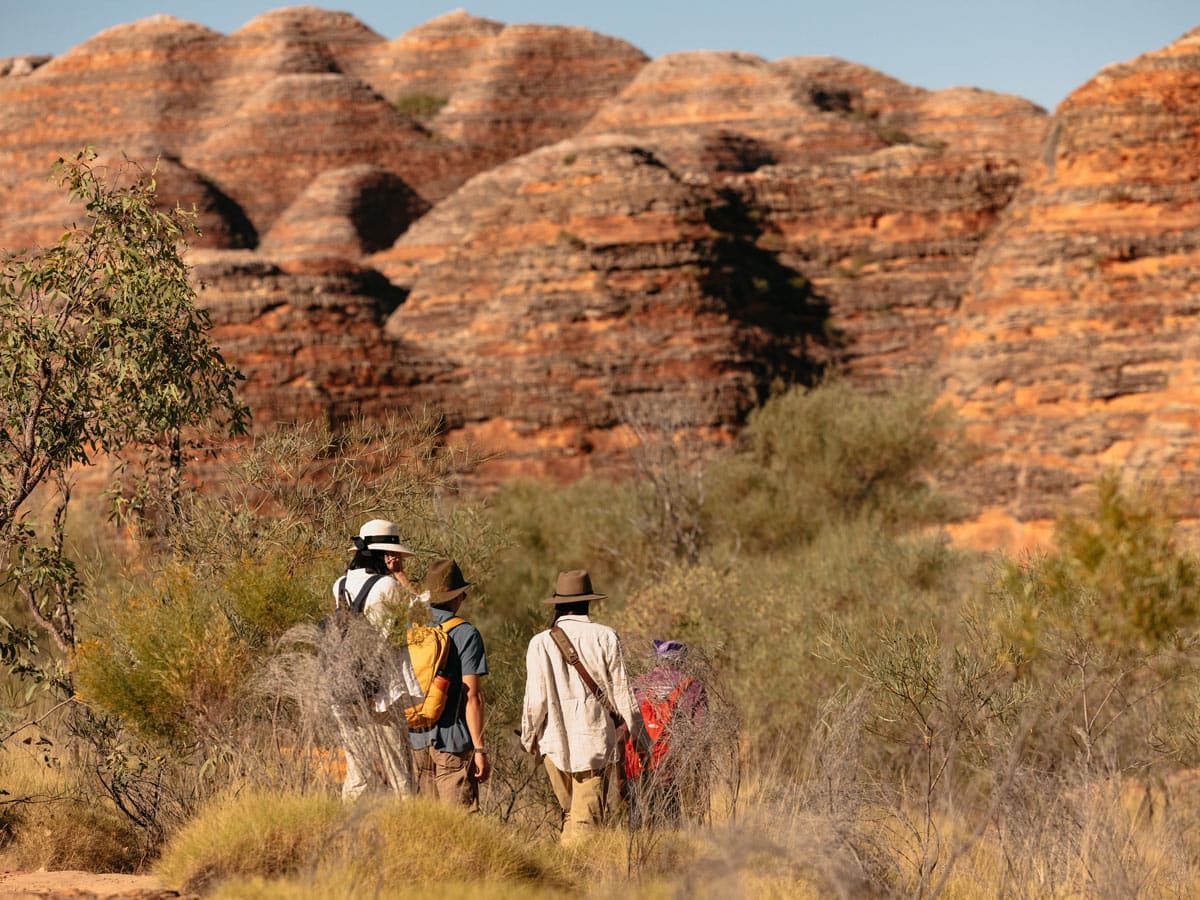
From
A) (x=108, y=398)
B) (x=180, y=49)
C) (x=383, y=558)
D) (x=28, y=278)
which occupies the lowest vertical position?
(x=383, y=558)

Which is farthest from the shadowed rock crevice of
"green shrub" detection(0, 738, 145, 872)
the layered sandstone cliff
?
"green shrub" detection(0, 738, 145, 872)

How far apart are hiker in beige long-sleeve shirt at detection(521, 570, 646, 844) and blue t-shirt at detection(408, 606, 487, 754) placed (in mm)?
295

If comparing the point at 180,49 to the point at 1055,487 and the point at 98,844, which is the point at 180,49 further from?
the point at 98,844

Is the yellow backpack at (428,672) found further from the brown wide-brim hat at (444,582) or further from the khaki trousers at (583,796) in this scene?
the khaki trousers at (583,796)

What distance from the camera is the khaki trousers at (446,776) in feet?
21.6

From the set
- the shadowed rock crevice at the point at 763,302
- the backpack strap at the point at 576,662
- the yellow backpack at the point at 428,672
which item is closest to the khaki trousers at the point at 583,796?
the backpack strap at the point at 576,662

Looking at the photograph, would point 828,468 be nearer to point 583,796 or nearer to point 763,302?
point 763,302

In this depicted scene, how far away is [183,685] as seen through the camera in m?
7.34

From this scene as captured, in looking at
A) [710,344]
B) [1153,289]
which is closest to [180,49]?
[710,344]

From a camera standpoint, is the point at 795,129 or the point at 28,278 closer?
the point at 28,278

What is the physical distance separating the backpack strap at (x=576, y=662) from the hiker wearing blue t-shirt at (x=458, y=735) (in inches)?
14.0

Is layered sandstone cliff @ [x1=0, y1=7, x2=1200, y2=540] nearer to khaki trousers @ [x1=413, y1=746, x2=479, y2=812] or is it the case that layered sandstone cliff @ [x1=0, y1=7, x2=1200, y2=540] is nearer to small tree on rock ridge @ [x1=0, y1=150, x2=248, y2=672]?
small tree on rock ridge @ [x1=0, y1=150, x2=248, y2=672]

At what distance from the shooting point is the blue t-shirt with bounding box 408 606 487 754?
6566 mm

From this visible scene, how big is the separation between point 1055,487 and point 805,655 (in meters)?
9.21
